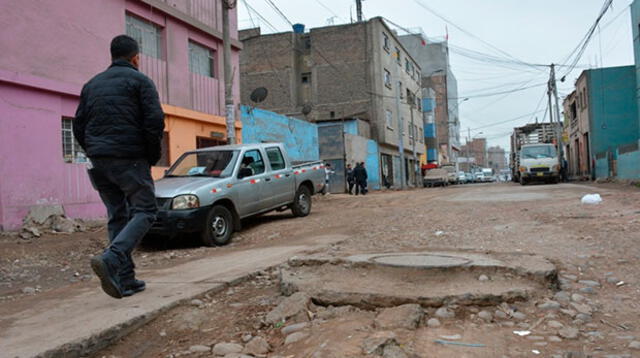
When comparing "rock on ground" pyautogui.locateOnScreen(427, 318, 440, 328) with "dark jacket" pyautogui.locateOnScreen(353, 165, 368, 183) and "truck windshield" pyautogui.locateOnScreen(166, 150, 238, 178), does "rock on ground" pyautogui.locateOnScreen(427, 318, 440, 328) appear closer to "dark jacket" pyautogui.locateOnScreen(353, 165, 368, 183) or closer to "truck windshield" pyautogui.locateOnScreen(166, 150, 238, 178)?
"truck windshield" pyautogui.locateOnScreen(166, 150, 238, 178)

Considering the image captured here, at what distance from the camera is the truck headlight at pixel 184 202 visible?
7312 mm

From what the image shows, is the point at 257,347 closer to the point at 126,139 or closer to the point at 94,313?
the point at 94,313

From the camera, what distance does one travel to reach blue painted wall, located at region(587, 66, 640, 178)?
28703 millimetres

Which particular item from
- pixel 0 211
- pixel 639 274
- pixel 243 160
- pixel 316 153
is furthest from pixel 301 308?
pixel 316 153

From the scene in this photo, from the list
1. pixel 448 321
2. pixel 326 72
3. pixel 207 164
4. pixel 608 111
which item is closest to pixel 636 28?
pixel 608 111

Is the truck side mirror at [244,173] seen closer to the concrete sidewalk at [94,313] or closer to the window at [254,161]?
the window at [254,161]

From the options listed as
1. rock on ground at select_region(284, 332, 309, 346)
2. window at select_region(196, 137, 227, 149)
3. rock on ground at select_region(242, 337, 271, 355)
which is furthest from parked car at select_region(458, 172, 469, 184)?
rock on ground at select_region(242, 337, 271, 355)

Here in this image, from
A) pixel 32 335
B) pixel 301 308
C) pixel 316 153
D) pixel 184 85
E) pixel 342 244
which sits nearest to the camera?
pixel 32 335

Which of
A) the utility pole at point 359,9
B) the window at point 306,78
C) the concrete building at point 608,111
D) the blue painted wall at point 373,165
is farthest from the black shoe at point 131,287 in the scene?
the utility pole at point 359,9

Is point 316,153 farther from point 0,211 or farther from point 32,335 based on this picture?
point 32,335

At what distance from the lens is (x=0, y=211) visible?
884cm

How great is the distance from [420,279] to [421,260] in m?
0.41

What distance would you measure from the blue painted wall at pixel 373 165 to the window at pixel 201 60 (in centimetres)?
1778

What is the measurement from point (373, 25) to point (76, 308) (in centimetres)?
3175
